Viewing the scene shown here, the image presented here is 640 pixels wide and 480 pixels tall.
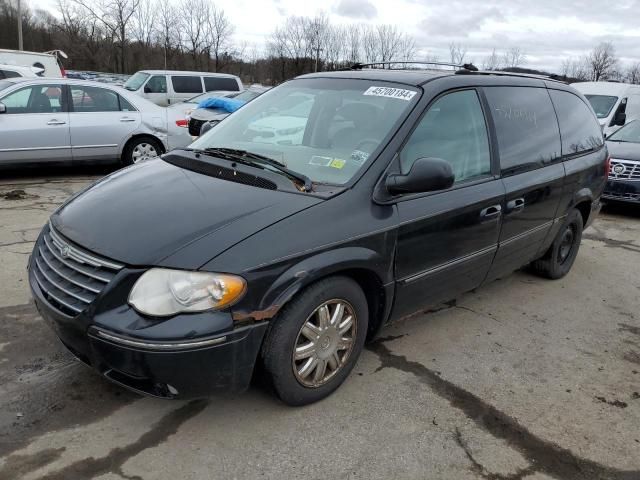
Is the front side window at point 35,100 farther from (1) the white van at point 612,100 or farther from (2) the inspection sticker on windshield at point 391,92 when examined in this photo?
(1) the white van at point 612,100

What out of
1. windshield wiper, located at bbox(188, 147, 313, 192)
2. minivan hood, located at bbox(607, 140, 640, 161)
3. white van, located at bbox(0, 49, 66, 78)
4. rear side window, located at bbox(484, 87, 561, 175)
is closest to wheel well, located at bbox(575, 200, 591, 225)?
rear side window, located at bbox(484, 87, 561, 175)

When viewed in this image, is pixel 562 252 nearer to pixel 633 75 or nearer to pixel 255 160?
pixel 255 160

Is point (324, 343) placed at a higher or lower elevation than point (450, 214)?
lower

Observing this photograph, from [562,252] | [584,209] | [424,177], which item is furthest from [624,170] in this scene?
[424,177]

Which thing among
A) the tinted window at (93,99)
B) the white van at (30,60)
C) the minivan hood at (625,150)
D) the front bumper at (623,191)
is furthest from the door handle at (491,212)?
the white van at (30,60)

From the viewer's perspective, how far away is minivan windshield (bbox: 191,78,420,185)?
3145 mm

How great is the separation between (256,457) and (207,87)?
16569 mm

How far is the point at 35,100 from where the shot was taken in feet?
25.8

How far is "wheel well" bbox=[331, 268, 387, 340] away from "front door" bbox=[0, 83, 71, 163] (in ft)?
21.7

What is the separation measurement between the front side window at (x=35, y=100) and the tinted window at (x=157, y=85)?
31.2ft

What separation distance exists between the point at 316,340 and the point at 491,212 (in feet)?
5.28

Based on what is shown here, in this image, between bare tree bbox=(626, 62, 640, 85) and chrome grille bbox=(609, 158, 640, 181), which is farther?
bare tree bbox=(626, 62, 640, 85)

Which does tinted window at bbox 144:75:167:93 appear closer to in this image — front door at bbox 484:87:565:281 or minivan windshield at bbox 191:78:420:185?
minivan windshield at bbox 191:78:420:185

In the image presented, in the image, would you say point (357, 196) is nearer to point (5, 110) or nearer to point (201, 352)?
point (201, 352)
